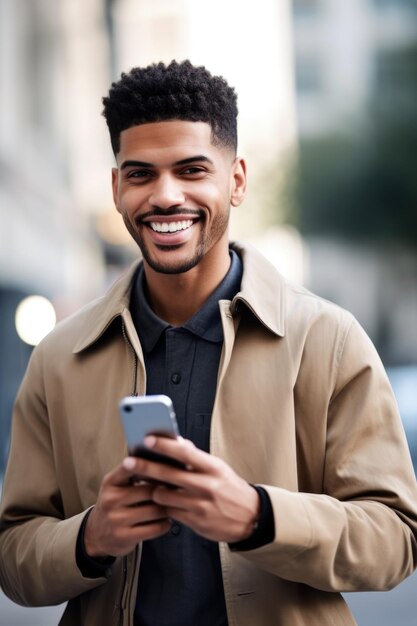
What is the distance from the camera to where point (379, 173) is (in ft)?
86.5

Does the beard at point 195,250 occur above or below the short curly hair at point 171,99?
below

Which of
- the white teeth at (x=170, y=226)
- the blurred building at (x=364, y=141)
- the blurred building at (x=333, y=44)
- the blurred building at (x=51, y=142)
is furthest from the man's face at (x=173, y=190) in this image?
the blurred building at (x=333, y=44)

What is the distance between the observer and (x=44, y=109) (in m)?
40.6

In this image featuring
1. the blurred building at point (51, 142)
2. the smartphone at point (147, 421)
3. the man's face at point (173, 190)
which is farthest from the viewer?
the blurred building at point (51, 142)

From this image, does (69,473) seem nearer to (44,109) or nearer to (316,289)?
(44,109)

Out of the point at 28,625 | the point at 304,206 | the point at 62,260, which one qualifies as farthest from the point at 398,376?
the point at 62,260

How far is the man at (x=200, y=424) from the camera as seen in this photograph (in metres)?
2.30

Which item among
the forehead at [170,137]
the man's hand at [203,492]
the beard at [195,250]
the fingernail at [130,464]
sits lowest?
the man's hand at [203,492]

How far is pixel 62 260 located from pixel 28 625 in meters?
32.1

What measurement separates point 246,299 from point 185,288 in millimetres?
216

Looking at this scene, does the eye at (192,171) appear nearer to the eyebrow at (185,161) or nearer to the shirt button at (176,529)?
the eyebrow at (185,161)

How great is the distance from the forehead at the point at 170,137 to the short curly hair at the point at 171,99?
2 cm

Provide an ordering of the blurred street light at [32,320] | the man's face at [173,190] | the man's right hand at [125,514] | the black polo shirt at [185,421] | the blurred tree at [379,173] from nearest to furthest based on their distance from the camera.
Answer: the man's right hand at [125,514], the black polo shirt at [185,421], the man's face at [173,190], the blurred street light at [32,320], the blurred tree at [379,173]

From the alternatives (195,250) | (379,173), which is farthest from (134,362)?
(379,173)
